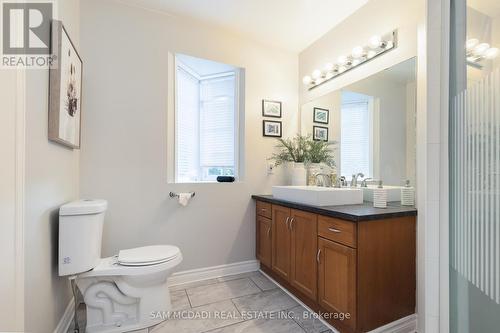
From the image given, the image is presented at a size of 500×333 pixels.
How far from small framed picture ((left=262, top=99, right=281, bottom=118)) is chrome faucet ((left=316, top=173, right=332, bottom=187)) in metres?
0.87

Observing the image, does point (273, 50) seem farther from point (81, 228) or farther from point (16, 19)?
point (81, 228)


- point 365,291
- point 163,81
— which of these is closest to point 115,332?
point 365,291

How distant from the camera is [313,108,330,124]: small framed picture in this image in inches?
101

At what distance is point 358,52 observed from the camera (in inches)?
81.8

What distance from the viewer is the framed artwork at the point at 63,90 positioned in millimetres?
1382

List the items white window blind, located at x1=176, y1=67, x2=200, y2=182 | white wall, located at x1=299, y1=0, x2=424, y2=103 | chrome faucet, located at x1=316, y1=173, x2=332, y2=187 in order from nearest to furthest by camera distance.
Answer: white wall, located at x1=299, y1=0, x2=424, y2=103 → chrome faucet, located at x1=316, y1=173, x2=332, y2=187 → white window blind, located at x1=176, y1=67, x2=200, y2=182

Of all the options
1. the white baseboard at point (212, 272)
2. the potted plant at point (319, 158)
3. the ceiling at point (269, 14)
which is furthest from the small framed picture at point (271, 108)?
the white baseboard at point (212, 272)

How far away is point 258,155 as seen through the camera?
8.91 ft

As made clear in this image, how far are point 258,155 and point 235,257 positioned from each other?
45.1 inches

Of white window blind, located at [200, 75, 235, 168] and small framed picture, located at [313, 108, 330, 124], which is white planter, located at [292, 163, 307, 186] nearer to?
small framed picture, located at [313, 108, 330, 124]

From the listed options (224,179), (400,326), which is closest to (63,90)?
(224,179)

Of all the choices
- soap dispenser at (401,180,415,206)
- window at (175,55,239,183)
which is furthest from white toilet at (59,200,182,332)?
soap dispenser at (401,180,415,206)

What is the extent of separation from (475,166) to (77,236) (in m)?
2.02

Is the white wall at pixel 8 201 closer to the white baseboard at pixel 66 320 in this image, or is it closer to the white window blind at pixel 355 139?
the white baseboard at pixel 66 320
